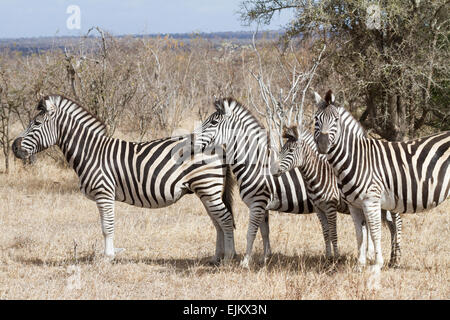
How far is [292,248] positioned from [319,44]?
3808 millimetres

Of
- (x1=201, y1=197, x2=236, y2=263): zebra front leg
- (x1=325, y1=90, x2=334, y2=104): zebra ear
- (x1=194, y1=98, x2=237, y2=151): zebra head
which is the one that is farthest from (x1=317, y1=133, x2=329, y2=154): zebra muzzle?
(x1=201, y1=197, x2=236, y2=263): zebra front leg

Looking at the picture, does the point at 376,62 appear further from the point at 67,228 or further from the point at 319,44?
the point at 67,228

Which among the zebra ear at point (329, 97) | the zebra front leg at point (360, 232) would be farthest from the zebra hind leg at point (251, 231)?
the zebra ear at point (329, 97)

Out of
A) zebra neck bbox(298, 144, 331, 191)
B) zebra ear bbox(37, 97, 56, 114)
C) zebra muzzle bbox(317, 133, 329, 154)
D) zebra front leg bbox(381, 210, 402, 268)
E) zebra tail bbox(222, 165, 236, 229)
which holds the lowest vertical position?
zebra front leg bbox(381, 210, 402, 268)

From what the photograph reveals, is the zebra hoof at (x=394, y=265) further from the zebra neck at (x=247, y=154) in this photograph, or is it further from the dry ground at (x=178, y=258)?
the zebra neck at (x=247, y=154)

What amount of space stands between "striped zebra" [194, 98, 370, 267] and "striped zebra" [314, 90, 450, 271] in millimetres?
917

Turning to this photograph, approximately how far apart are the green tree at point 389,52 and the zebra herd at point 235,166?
95.0 inches

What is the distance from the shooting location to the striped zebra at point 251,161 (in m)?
6.28

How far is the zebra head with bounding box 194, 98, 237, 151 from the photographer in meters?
6.30

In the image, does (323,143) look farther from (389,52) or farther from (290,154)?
(389,52)

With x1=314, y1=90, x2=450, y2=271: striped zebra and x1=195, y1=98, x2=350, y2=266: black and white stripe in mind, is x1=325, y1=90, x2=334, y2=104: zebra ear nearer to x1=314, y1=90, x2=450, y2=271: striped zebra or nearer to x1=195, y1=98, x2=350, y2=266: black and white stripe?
x1=314, y1=90, x2=450, y2=271: striped zebra

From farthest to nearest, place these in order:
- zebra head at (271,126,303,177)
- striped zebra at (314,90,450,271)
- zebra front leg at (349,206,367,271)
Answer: zebra front leg at (349,206,367,271), zebra head at (271,126,303,177), striped zebra at (314,90,450,271)

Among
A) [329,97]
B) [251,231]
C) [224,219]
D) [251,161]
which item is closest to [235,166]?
[251,161]

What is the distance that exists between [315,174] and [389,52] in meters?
3.19
